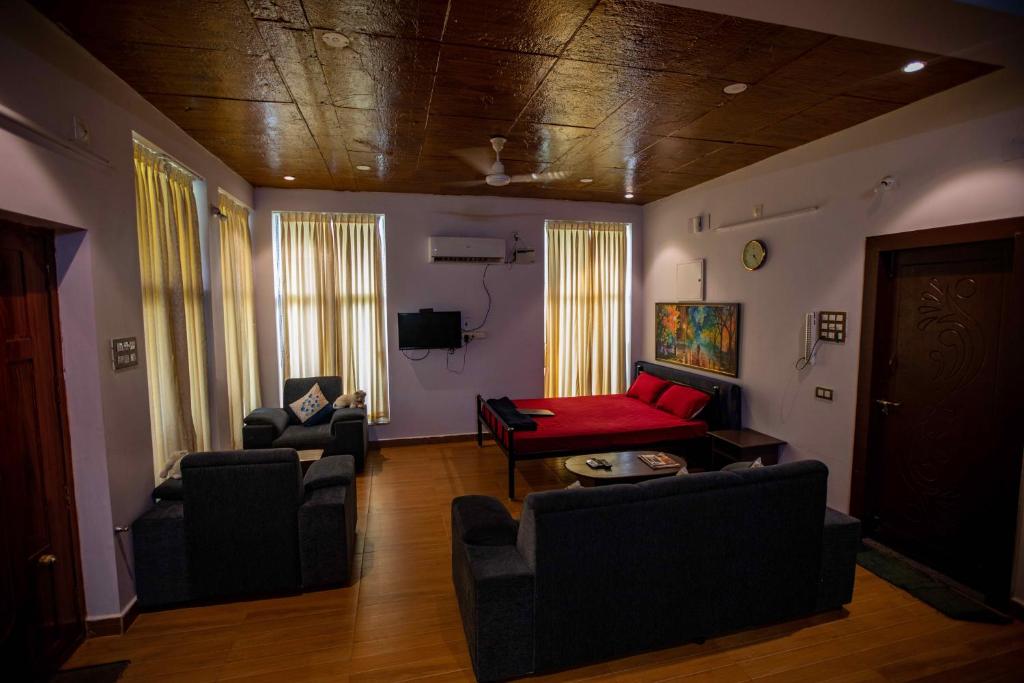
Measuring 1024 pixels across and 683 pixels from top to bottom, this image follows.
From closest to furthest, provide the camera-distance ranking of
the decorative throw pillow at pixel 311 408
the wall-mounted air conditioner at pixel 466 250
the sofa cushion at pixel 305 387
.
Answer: the decorative throw pillow at pixel 311 408 → the sofa cushion at pixel 305 387 → the wall-mounted air conditioner at pixel 466 250

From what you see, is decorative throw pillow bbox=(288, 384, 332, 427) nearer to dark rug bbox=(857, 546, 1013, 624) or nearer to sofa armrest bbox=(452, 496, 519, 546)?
sofa armrest bbox=(452, 496, 519, 546)

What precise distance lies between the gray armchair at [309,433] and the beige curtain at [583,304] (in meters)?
2.52

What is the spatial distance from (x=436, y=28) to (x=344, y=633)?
3.12 metres

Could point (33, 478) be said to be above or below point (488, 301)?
below

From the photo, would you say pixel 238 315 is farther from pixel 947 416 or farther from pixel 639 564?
pixel 947 416

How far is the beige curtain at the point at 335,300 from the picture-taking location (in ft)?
18.4

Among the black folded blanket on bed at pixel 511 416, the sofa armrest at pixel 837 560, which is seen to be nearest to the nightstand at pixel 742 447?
the sofa armrest at pixel 837 560

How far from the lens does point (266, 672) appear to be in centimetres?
235

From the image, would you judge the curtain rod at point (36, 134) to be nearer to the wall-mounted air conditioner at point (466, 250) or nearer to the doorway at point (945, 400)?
the wall-mounted air conditioner at point (466, 250)

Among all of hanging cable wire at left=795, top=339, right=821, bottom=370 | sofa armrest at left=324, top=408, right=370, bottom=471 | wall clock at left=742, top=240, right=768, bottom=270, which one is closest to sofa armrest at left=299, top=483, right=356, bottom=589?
sofa armrest at left=324, top=408, right=370, bottom=471

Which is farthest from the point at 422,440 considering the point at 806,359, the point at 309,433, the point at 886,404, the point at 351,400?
the point at 886,404

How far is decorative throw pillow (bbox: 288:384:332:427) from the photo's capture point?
17.2ft

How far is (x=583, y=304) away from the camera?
643 cm

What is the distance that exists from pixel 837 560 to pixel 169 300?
15.2ft
